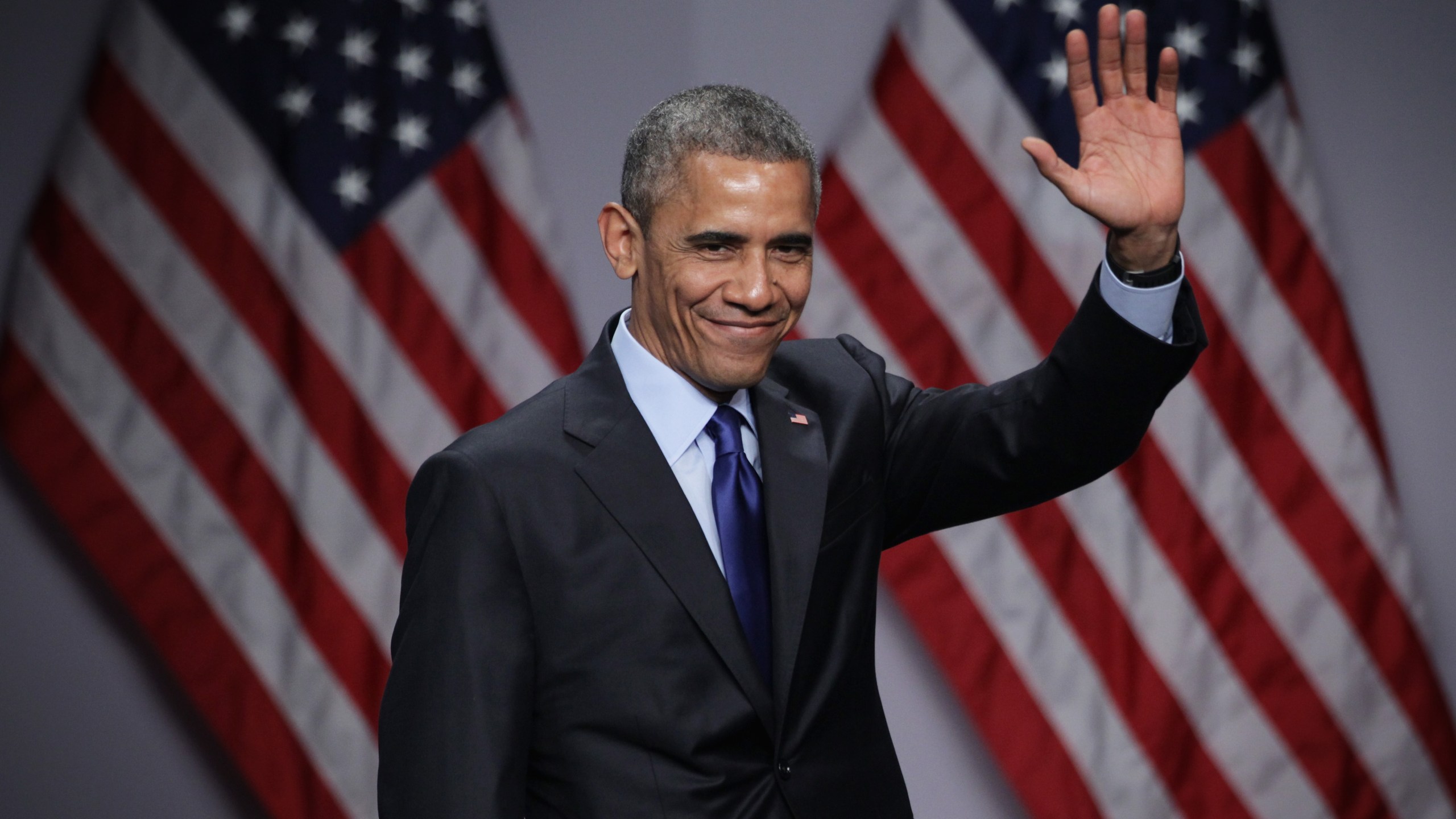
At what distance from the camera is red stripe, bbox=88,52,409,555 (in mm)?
2521

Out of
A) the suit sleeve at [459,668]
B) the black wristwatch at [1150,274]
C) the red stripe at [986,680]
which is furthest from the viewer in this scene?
the red stripe at [986,680]

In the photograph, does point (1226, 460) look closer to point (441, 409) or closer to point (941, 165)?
point (941, 165)

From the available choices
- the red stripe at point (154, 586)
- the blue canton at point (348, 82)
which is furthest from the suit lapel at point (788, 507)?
the red stripe at point (154, 586)

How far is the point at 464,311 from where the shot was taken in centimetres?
259

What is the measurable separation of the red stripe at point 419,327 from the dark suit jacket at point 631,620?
1272mm

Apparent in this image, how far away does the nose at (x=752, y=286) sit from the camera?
1208 millimetres

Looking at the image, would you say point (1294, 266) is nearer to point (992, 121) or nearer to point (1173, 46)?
point (1173, 46)

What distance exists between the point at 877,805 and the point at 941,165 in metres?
1.57

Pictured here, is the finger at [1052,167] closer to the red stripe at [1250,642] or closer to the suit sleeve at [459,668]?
the suit sleeve at [459,668]

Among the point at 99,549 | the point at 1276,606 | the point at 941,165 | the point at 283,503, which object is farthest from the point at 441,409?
the point at 1276,606

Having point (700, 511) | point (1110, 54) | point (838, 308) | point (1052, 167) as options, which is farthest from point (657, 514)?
point (838, 308)

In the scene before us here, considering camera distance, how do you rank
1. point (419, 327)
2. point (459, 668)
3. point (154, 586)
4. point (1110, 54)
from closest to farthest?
point (459, 668) → point (1110, 54) → point (154, 586) → point (419, 327)

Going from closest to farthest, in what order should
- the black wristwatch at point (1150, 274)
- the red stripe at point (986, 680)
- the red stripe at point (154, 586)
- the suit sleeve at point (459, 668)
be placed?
the suit sleeve at point (459, 668)
the black wristwatch at point (1150, 274)
the red stripe at point (154, 586)
the red stripe at point (986, 680)

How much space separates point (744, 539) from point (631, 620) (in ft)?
0.44
